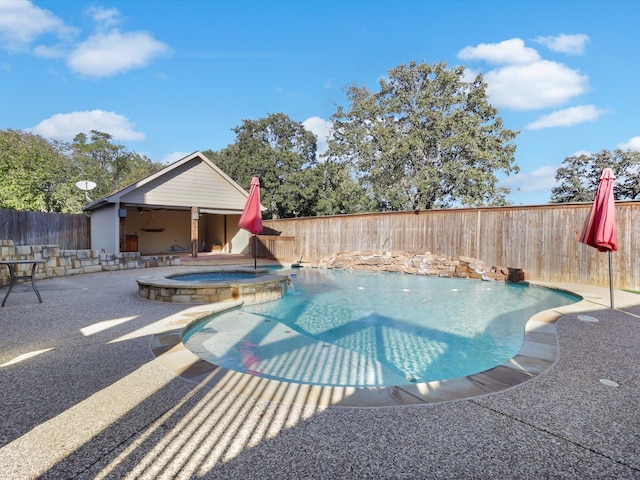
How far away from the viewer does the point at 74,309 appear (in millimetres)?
5426

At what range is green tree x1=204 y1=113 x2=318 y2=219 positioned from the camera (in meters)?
23.3

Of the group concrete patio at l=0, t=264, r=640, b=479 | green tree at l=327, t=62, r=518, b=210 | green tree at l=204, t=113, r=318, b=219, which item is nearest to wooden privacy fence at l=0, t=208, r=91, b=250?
concrete patio at l=0, t=264, r=640, b=479

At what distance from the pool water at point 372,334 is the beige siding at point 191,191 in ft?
28.1

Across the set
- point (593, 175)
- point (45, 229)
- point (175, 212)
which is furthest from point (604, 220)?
point (593, 175)

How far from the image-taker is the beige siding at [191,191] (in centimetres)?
1370

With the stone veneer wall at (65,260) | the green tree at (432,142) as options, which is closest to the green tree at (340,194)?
the green tree at (432,142)

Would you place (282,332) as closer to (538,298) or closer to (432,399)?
(432,399)

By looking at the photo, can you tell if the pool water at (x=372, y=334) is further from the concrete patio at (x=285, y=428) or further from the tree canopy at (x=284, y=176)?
the tree canopy at (x=284, y=176)

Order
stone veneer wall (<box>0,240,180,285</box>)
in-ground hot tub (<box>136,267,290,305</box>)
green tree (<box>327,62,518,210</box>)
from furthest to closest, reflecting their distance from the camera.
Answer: green tree (<box>327,62,518,210</box>)
stone veneer wall (<box>0,240,180,285</box>)
in-ground hot tub (<box>136,267,290,305</box>)

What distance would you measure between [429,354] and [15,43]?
2503 cm

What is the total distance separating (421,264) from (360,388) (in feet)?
32.2

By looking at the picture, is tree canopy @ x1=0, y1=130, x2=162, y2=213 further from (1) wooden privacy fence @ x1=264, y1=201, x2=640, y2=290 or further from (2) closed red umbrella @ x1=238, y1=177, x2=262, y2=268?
(1) wooden privacy fence @ x1=264, y1=201, x2=640, y2=290

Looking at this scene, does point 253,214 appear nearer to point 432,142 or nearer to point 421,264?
point 421,264

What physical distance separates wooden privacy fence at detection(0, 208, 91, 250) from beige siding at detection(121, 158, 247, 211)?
9.55ft
